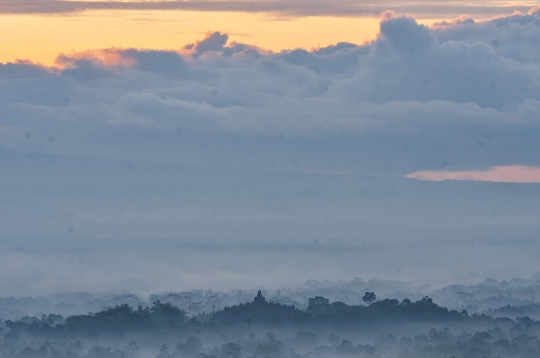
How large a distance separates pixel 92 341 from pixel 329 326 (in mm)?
52127

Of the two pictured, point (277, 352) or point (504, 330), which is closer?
point (277, 352)

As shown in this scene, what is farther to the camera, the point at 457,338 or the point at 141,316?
the point at 141,316

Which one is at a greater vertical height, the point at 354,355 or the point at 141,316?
the point at 141,316

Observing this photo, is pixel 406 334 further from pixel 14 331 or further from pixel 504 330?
pixel 14 331

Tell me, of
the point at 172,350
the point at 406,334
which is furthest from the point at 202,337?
the point at 406,334

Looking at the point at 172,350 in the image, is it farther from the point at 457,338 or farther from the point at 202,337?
the point at 457,338

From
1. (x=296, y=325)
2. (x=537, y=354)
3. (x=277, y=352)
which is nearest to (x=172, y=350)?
(x=277, y=352)

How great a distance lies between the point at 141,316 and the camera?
7795 inches

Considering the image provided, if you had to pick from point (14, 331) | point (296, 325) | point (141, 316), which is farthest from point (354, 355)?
point (14, 331)

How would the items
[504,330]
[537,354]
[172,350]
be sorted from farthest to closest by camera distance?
[504,330]
[172,350]
[537,354]

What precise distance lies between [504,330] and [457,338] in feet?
60.8

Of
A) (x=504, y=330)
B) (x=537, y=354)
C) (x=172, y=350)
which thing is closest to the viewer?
(x=537, y=354)

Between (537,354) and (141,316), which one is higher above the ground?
(141,316)

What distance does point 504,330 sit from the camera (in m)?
193
